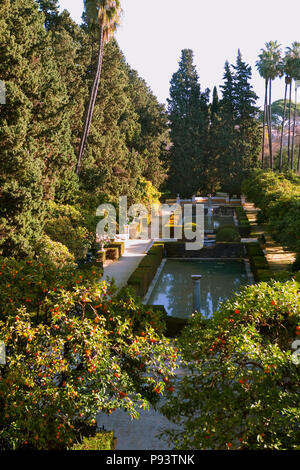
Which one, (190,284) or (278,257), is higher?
(278,257)

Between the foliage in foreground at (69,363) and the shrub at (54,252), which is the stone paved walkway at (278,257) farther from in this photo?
the foliage in foreground at (69,363)

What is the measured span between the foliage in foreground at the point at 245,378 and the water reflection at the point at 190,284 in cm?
982

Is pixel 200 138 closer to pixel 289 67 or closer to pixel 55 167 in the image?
pixel 289 67

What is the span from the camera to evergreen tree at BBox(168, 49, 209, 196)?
57.1m

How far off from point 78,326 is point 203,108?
2250 inches

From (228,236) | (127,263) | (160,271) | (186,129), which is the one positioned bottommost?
(160,271)

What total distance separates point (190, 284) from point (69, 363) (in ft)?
48.6

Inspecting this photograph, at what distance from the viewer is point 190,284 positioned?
21203 mm

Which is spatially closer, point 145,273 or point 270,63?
point 145,273

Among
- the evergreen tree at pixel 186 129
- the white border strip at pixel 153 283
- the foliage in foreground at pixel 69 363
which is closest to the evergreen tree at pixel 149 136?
the evergreen tree at pixel 186 129

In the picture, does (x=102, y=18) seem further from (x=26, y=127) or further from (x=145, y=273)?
(x=145, y=273)

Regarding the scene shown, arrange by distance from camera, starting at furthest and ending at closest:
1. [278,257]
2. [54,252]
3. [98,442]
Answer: [278,257] < [54,252] < [98,442]

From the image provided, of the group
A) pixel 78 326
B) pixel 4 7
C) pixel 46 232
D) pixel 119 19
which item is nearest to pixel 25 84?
pixel 4 7

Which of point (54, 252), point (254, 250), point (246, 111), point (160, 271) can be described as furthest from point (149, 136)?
point (54, 252)
